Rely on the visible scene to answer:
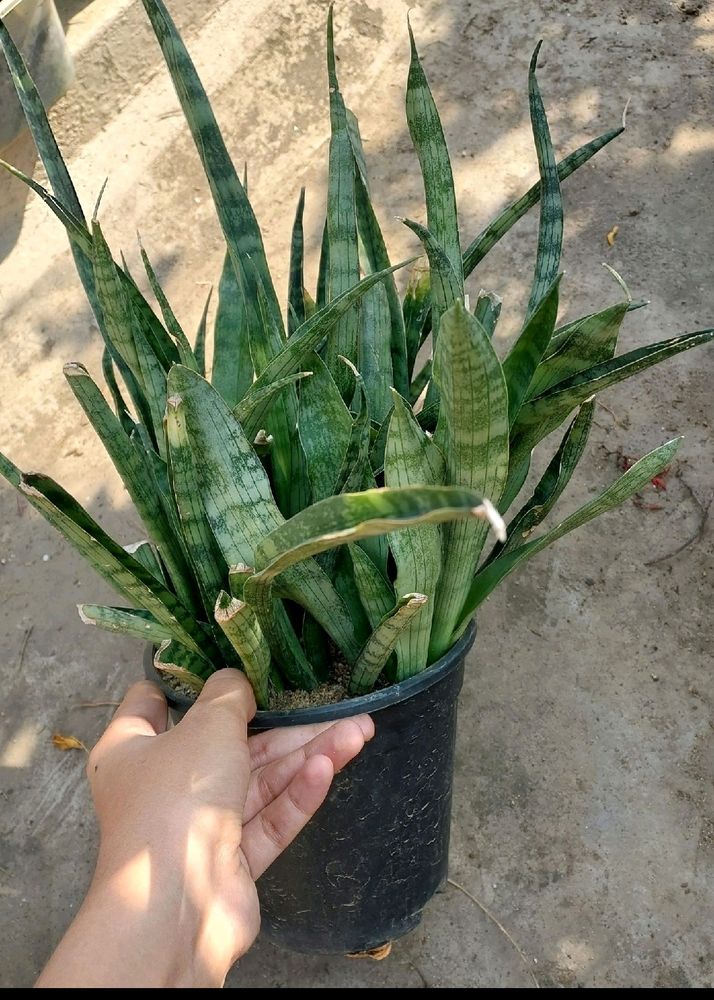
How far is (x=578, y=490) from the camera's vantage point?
1681 millimetres

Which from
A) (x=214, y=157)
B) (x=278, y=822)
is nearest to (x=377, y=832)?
(x=278, y=822)

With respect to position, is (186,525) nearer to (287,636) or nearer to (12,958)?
(287,636)

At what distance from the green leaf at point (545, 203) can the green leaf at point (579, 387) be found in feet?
0.38

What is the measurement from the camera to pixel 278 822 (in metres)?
0.91

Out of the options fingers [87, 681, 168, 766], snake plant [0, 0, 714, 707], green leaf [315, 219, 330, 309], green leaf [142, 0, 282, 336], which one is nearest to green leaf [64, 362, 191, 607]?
snake plant [0, 0, 714, 707]

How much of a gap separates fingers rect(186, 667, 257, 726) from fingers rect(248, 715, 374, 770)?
0.06 meters

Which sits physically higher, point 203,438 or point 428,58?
point 203,438

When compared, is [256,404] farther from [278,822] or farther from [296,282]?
[278,822]

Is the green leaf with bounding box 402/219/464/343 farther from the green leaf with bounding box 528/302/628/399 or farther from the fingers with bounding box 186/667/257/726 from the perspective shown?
the fingers with bounding box 186/667/257/726

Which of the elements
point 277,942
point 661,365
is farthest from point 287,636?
point 661,365

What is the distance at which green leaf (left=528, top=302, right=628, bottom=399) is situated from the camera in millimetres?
847

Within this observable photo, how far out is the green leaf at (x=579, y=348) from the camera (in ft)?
2.78

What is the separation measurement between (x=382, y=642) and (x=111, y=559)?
0.27 metres

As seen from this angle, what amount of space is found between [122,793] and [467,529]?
1.32 feet
